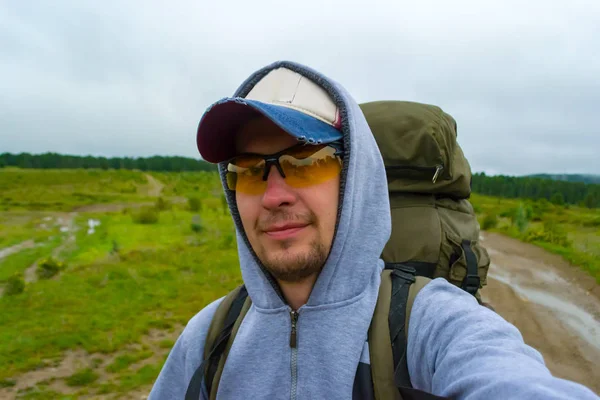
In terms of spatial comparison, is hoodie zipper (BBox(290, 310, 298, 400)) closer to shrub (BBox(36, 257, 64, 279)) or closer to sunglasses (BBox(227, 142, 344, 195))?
sunglasses (BBox(227, 142, 344, 195))

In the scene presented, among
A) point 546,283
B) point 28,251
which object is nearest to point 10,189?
point 28,251

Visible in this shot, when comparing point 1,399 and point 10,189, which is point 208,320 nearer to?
point 1,399

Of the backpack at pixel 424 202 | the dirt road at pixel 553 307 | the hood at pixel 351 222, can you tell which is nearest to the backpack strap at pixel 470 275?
the backpack at pixel 424 202

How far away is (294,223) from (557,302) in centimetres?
834

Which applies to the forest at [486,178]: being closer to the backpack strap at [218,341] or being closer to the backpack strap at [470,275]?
the backpack strap at [470,275]

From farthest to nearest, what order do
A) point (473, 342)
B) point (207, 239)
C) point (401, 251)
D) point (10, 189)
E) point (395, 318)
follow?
point (10, 189) < point (207, 239) < point (401, 251) < point (395, 318) < point (473, 342)

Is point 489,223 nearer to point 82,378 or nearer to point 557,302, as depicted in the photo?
point 557,302

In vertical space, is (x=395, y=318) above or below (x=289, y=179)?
below

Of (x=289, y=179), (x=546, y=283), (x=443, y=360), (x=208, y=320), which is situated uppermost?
(x=289, y=179)

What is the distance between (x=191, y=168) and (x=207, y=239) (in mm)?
93052

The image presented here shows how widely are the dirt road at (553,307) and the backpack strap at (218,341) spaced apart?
16.5 ft

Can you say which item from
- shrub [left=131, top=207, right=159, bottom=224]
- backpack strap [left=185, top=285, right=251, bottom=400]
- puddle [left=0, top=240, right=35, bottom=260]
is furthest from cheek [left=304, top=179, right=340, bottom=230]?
shrub [left=131, top=207, right=159, bottom=224]

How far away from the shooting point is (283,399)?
57.9 inches

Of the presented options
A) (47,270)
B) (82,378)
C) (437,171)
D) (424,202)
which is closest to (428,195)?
(424,202)
